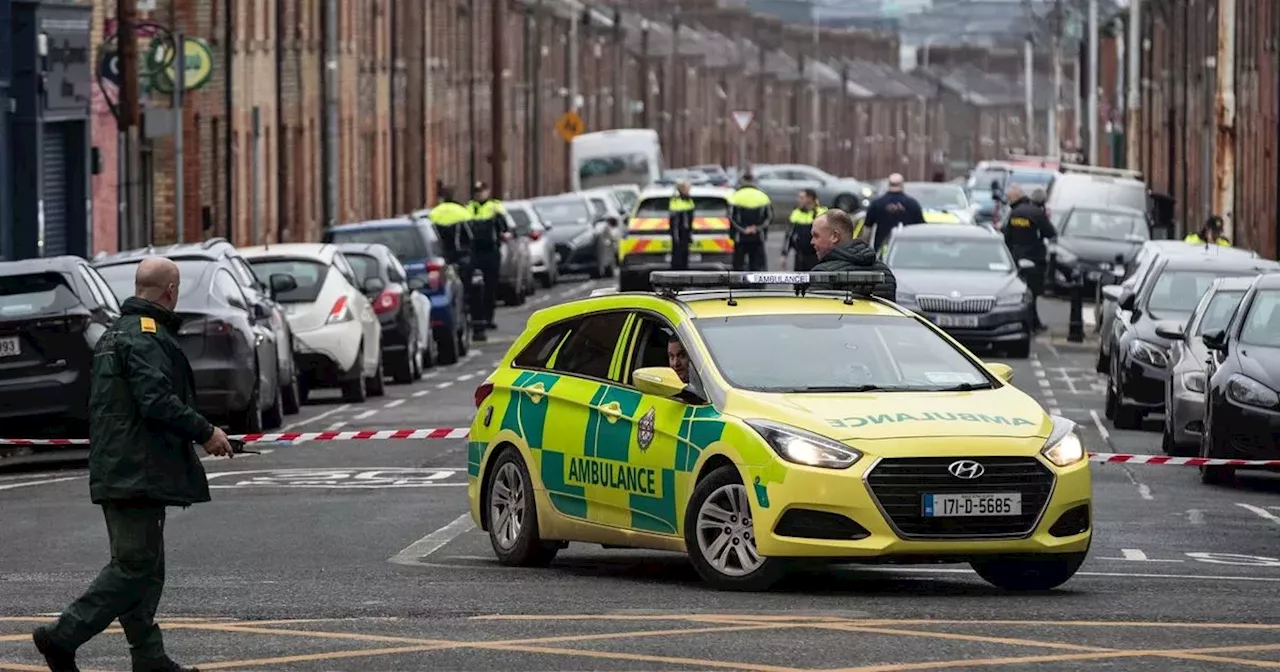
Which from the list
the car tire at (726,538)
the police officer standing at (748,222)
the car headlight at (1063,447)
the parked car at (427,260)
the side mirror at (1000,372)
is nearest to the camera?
the car tire at (726,538)

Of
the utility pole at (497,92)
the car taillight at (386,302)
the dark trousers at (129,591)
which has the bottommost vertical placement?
the car taillight at (386,302)

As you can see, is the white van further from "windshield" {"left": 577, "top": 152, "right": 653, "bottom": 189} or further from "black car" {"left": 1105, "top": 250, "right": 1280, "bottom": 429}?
"black car" {"left": 1105, "top": 250, "right": 1280, "bottom": 429}

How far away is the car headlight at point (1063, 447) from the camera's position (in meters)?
13.2

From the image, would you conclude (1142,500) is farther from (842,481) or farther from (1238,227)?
(1238,227)

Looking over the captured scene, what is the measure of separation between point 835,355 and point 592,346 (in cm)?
132

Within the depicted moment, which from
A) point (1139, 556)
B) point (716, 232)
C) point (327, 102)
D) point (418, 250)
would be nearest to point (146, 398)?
point (1139, 556)

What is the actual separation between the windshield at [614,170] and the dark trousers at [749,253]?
4184 cm

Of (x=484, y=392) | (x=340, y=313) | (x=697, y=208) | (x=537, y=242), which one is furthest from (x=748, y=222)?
(x=484, y=392)

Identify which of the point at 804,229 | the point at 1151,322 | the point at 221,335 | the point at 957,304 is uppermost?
the point at 804,229

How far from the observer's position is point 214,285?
2441 cm

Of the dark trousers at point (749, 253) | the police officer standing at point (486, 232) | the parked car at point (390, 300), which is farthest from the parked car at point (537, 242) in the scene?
the parked car at point (390, 300)

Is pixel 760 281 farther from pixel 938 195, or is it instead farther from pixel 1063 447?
pixel 938 195

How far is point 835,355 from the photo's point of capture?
46.0 ft

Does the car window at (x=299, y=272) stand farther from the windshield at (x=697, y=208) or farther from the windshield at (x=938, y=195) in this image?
the windshield at (x=938, y=195)
